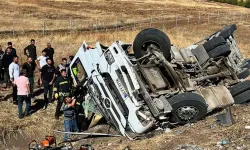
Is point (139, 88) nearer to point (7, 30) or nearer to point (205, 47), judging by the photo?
point (205, 47)

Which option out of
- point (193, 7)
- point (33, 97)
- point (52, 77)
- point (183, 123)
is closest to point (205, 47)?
point (183, 123)

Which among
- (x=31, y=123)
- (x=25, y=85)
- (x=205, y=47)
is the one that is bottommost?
(x=31, y=123)

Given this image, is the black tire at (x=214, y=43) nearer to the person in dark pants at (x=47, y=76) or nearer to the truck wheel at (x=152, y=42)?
the truck wheel at (x=152, y=42)

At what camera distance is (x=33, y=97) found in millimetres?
12219

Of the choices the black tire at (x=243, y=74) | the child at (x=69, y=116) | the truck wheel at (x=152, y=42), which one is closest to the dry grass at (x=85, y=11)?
the truck wheel at (x=152, y=42)

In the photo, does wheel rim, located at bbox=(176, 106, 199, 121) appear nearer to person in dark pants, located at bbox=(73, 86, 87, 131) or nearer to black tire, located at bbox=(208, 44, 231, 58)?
black tire, located at bbox=(208, 44, 231, 58)

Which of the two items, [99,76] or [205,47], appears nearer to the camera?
[99,76]

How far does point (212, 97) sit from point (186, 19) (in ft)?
72.6

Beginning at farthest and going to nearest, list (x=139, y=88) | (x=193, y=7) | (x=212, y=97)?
1. (x=193, y=7)
2. (x=212, y=97)
3. (x=139, y=88)

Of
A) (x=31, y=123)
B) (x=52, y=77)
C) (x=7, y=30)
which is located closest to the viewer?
(x=31, y=123)

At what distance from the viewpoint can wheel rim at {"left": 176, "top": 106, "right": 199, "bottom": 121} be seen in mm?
8289

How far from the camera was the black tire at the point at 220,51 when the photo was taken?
32.8 ft

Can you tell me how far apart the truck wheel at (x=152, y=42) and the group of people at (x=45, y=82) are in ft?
6.15

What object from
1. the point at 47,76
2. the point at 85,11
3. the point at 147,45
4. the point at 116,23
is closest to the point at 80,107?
the point at 47,76
